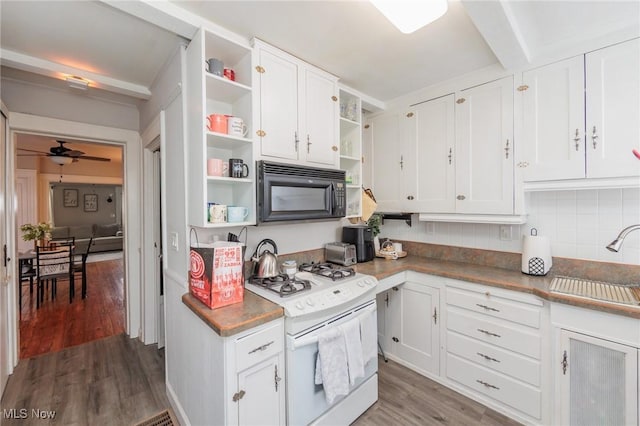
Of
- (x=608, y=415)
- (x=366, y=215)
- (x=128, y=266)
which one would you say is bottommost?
(x=608, y=415)

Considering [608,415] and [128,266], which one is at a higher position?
[128,266]

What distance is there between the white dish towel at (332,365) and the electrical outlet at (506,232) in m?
1.63

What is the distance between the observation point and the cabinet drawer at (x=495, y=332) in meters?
1.71

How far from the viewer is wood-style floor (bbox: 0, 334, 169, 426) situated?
5.96 ft

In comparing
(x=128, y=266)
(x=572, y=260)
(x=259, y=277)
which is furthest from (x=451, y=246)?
(x=128, y=266)

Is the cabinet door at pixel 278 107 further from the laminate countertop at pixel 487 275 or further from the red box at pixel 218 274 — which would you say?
the laminate countertop at pixel 487 275

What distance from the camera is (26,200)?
18.7ft

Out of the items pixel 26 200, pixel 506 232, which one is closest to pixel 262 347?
pixel 506 232

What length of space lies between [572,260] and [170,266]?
2.91m

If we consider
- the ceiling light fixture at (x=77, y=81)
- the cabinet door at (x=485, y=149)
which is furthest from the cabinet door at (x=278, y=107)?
the ceiling light fixture at (x=77, y=81)

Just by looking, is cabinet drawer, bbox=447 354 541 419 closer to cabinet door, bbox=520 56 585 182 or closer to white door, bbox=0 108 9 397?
A: cabinet door, bbox=520 56 585 182

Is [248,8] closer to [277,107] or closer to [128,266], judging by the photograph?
[277,107]

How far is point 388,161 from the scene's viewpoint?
2.74 metres

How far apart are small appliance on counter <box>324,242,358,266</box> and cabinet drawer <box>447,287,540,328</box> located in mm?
789
